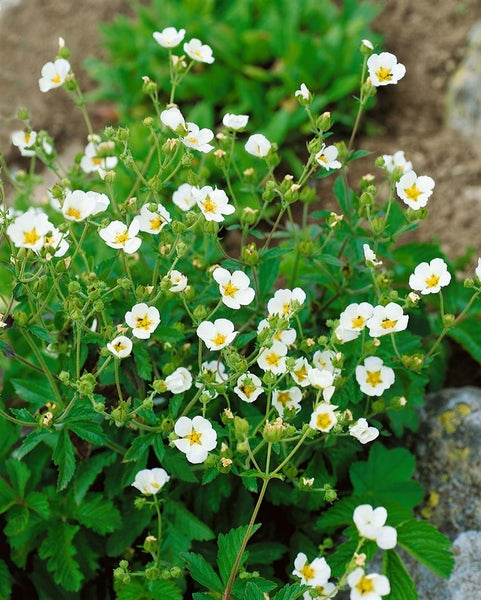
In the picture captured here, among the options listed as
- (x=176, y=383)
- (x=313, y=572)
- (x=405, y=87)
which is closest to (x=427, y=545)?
(x=313, y=572)

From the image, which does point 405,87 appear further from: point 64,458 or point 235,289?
point 64,458

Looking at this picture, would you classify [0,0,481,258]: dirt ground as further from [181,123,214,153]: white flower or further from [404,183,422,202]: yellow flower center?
[181,123,214,153]: white flower

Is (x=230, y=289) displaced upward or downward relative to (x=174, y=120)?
downward

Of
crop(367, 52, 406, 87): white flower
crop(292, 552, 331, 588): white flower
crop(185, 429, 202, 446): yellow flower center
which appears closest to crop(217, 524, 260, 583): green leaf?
crop(292, 552, 331, 588): white flower

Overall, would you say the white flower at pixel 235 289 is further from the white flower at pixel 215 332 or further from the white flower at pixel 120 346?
the white flower at pixel 120 346

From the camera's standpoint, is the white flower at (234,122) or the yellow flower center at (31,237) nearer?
the yellow flower center at (31,237)

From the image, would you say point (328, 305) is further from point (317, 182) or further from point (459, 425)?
point (317, 182)

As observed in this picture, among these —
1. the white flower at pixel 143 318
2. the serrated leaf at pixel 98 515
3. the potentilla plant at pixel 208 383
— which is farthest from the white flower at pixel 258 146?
the serrated leaf at pixel 98 515
